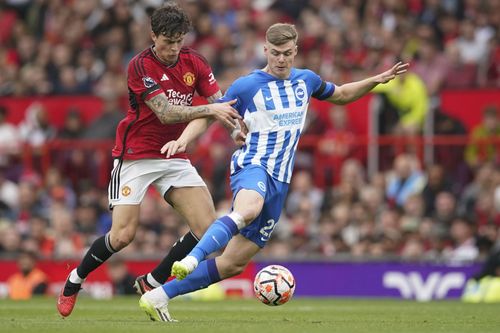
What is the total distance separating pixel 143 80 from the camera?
10.6 m

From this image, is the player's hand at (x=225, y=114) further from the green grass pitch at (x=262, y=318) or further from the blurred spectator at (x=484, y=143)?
the blurred spectator at (x=484, y=143)

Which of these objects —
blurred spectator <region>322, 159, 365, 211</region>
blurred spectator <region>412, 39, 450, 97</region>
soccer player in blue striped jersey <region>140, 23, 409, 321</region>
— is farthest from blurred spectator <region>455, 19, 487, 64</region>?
soccer player in blue striped jersey <region>140, 23, 409, 321</region>

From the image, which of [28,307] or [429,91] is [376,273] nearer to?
[429,91]

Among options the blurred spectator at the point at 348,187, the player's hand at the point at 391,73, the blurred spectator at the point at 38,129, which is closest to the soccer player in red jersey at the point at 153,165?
the player's hand at the point at 391,73

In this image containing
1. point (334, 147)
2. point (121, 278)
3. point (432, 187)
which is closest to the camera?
point (121, 278)

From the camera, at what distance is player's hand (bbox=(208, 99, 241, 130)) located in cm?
1013

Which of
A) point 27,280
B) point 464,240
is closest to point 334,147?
point 464,240

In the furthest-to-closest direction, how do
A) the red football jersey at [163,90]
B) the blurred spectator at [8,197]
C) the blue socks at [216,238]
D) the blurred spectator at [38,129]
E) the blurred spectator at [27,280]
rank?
the blurred spectator at [38,129] < the blurred spectator at [8,197] < the blurred spectator at [27,280] < the red football jersey at [163,90] < the blue socks at [216,238]

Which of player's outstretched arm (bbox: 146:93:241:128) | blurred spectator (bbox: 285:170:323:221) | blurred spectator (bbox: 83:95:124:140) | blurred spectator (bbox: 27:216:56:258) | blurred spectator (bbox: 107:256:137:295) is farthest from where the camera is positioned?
blurred spectator (bbox: 83:95:124:140)

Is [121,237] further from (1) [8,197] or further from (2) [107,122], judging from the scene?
(1) [8,197]

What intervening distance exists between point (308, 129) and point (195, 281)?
8.93 meters

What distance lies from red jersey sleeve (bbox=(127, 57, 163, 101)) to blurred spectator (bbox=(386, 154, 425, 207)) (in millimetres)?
8053

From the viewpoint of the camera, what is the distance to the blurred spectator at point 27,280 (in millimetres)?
17594

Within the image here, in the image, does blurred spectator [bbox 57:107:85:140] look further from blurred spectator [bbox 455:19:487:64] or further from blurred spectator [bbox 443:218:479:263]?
blurred spectator [bbox 443:218:479:263]
